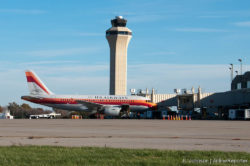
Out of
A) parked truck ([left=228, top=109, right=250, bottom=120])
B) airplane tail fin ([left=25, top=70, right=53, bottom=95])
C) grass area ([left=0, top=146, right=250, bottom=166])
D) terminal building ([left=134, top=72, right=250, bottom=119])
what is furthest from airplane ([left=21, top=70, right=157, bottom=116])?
grass area ([left=0, top=146, right=250, bottom=166])

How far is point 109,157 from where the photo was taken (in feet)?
37.8

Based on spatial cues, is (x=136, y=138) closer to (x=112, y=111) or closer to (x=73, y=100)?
(x=112, y=111)

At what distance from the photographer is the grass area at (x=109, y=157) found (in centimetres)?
1051

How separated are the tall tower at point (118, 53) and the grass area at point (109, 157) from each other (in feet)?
408

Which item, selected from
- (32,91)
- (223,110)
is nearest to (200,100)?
(223,110)

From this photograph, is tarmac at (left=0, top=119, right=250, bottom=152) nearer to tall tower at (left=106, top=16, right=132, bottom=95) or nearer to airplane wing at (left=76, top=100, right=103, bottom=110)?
airplane wing at (left=76, top=100, right=103, bottom=110)

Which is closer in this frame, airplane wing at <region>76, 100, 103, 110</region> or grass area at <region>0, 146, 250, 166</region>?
grass area at <region>0, 146, 250, 166</region>

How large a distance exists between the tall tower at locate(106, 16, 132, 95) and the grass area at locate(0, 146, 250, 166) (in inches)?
4895

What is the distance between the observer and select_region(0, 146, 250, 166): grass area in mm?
10508

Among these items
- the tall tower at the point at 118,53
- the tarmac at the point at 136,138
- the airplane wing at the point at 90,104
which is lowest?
the tarmac at the point at 136,138

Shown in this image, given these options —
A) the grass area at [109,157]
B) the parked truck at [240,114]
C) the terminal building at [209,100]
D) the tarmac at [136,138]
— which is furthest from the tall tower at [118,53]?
the grass area at [109,157]

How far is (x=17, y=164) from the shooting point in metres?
10.2

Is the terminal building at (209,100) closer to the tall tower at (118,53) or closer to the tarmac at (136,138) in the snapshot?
the tall tower at (118,53)

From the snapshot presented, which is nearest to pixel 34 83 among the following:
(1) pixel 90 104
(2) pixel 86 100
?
(2) pixel 86 100
